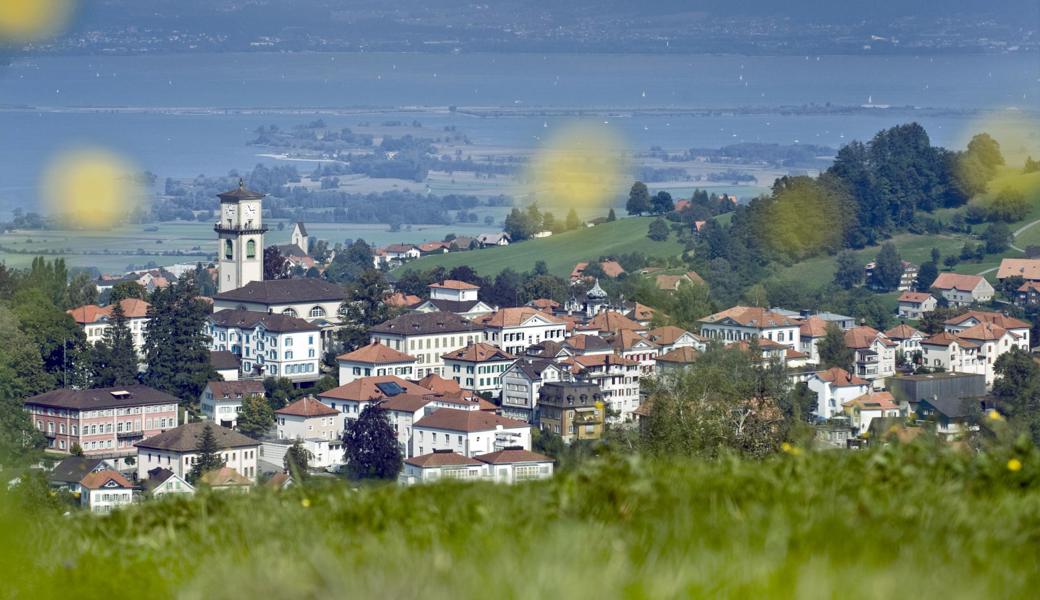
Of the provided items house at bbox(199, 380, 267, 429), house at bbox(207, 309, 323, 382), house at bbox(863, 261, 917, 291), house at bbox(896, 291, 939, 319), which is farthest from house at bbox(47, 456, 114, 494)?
house at bbox(863, 261, 917, 291)

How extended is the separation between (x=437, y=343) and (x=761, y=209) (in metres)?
14.1

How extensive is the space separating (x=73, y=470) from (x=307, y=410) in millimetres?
5107

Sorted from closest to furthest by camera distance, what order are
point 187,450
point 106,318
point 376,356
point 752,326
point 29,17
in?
point 29,17 → point 187,450 → point 376,356 → point 106,318 → point 752,326

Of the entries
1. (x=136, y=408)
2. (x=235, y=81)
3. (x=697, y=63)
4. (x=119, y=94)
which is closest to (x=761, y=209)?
(x=136, y=408)

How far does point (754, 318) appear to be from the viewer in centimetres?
2973

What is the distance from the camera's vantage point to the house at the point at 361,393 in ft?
75.6

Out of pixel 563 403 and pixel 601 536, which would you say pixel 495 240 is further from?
pixel 601 536

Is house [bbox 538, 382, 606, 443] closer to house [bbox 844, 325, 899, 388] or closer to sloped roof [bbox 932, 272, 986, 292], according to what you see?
house [bbox 844, 325, 899, 388]

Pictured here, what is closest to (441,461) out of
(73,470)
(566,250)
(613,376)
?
(73,470)

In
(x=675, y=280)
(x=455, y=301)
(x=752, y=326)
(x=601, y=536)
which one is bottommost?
(x=752, y=326)

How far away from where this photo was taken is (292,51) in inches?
3939

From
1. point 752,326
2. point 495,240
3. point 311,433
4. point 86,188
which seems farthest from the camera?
point 495,240

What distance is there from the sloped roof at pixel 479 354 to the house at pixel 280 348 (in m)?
2.16

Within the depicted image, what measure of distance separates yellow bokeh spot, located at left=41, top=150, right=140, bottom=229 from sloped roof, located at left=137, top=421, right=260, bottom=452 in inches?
268
